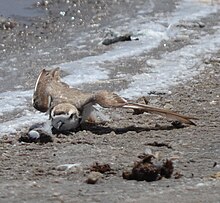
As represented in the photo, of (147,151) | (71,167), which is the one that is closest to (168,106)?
(147,151)

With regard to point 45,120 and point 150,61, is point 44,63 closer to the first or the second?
point 150,61

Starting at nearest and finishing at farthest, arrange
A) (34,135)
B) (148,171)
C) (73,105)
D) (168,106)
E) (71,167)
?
1. (148,171)
2. (71,167)
3. (34,135)
4. (73,105)
5. (168,106)

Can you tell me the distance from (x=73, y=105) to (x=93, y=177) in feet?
4.31

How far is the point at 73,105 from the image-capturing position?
249 inches

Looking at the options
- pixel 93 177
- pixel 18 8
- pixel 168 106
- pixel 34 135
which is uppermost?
pixel 93 177

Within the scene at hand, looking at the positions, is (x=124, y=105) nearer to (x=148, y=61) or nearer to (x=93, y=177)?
(x=93, y=177)

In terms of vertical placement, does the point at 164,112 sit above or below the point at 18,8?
above

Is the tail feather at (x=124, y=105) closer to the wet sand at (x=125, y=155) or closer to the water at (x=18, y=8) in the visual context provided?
the wet sand at (x=125, y=155)

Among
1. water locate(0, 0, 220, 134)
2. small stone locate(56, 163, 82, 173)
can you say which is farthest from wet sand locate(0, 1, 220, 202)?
water locate(0, 0, 220, 134)

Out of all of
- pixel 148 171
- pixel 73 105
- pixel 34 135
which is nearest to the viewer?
pixel 148 171

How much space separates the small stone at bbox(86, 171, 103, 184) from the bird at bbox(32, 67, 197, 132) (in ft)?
3.42

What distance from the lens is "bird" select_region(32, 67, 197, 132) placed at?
6.23m

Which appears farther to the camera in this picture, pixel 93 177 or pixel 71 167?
pixel 71 167

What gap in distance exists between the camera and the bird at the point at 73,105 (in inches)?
245
